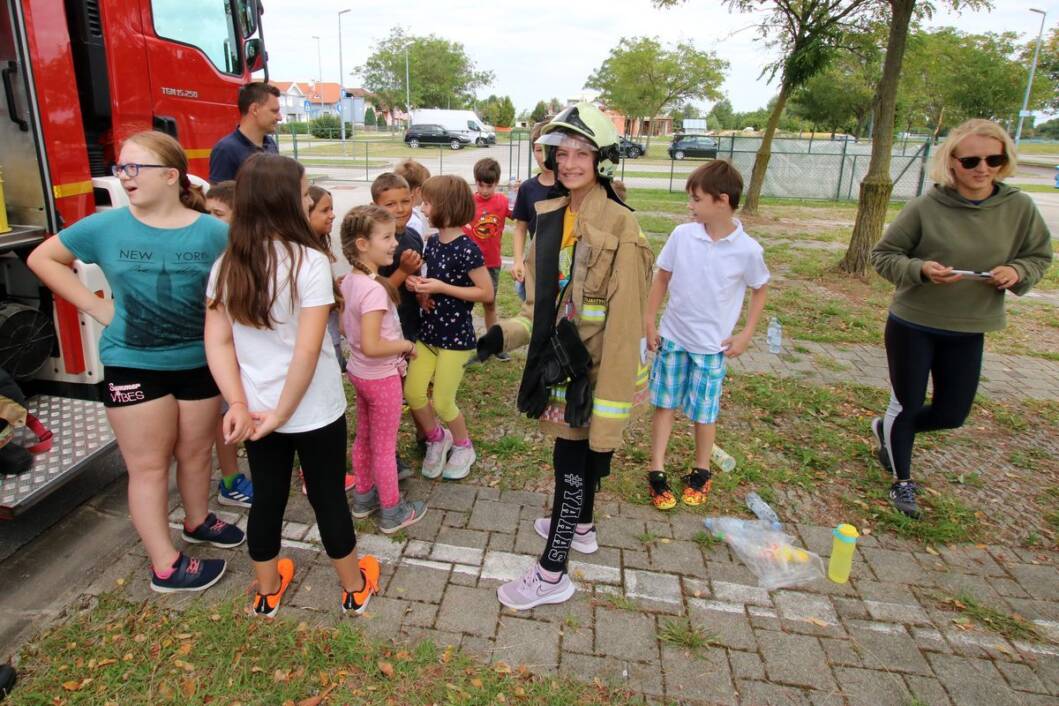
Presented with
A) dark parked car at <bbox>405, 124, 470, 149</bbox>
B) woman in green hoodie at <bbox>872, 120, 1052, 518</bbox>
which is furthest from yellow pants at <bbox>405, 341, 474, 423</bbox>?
dark parked car at <bbox>405, 124, 470, 149</bbox>

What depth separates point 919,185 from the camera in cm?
1777

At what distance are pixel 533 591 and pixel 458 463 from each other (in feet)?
3.92

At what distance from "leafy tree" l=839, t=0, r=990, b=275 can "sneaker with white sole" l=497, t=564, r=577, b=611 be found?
722 centimetres

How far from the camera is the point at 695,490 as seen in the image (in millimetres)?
3645

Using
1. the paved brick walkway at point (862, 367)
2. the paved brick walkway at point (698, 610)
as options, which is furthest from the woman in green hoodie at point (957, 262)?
the paved brick walkway at point (862, 367)

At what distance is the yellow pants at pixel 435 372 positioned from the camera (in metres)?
3.57

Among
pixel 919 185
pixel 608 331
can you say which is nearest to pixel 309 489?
pixel 608 331

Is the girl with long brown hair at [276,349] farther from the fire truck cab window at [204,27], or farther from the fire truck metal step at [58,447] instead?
the fire truck cab window at [204,27]

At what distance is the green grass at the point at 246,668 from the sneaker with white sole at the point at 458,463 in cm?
123

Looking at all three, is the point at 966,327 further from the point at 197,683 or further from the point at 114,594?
the point at 114,594

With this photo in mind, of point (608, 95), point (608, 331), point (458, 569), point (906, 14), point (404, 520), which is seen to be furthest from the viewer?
point (608, 95)

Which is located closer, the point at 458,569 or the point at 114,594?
the point at 114,594

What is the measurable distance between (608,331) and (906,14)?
802 centimetres

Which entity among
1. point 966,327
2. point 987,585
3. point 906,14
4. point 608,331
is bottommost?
point 987,585
